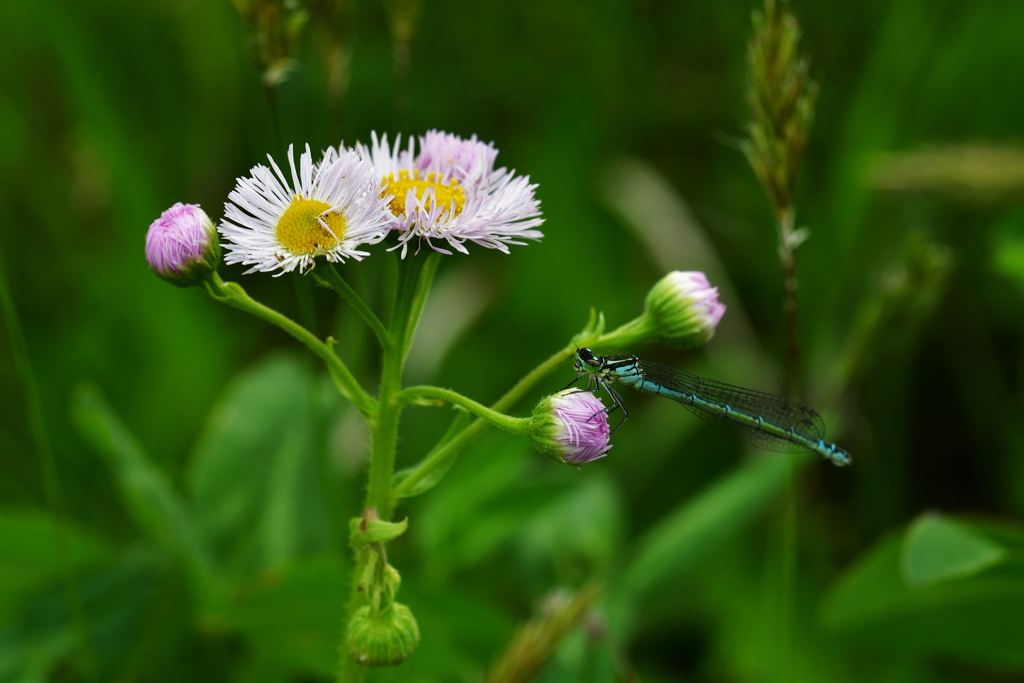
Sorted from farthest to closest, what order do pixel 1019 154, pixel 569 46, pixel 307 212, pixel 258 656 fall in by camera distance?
1. pixel 569 46
2. pixel 1019 154
3. pixel 258 656
4. pixel 307 212

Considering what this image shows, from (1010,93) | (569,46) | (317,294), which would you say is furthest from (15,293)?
(1010,93)

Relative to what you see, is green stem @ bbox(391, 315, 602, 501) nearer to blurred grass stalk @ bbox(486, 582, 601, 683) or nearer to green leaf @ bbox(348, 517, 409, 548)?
green leaf @ bbox(348, 517, 409, 548)

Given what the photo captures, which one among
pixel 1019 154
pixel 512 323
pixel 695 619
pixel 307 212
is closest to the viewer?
pixel 307 212

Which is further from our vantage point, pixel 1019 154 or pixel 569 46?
pixel 569 46

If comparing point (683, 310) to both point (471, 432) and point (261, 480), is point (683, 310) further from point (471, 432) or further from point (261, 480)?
point (261, 480)

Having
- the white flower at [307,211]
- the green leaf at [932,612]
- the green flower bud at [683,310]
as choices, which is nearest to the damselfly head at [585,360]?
the green flower bud at [683,310]

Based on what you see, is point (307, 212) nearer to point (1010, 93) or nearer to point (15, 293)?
point (15, 293)

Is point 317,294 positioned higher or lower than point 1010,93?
lower

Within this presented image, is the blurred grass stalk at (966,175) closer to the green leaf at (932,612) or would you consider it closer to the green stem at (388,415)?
the green leaf at (932,612)
